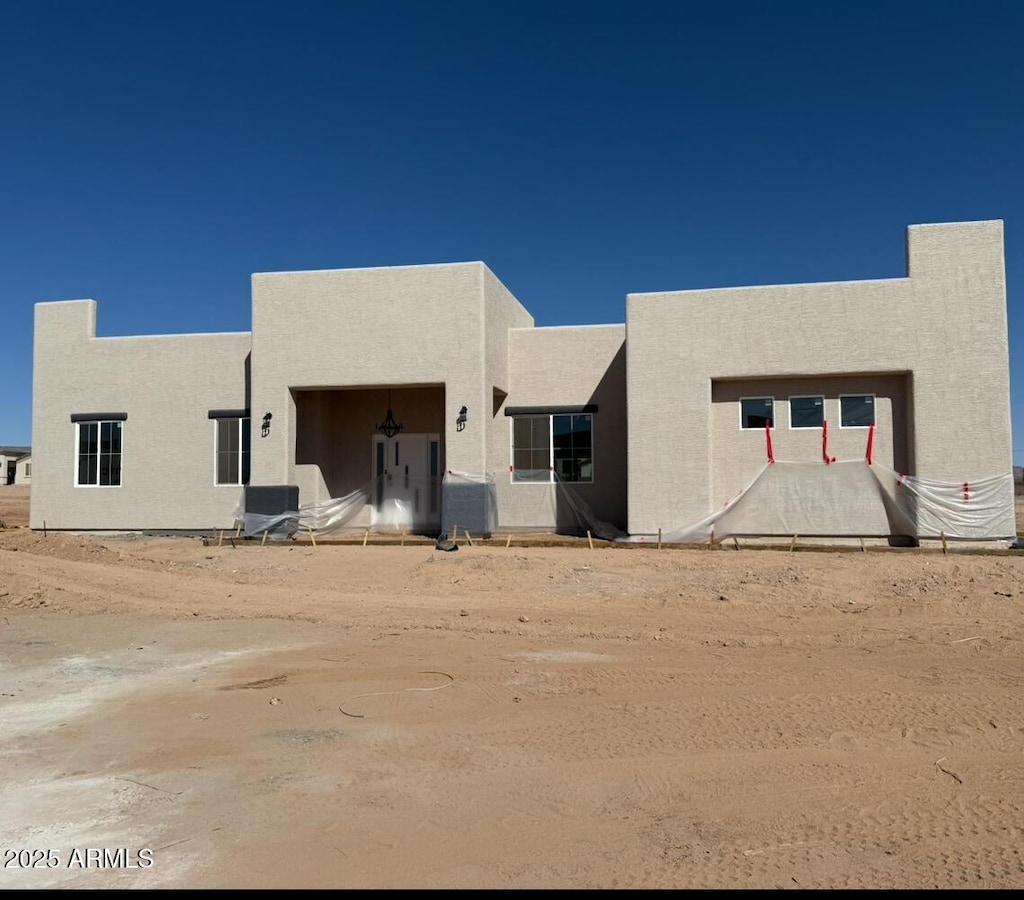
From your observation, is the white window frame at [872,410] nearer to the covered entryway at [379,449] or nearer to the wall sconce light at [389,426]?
the covered entryway at [379,449]

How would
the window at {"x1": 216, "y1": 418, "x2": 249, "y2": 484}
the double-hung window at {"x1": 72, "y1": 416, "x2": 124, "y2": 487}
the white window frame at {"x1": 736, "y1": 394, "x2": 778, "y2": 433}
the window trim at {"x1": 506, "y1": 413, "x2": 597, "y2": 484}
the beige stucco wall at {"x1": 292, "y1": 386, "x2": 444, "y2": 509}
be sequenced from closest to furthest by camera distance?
1. the white window frame at {"x1": 736, "y1": 394, "x2": 778, "y2": 433}
2. the window trim at {"x1": 506, "y1": 413, "x2": 597, "y2": 484}
3. the window at {"x1": 216, "y1": 418, "x2": 249, "y2": 484}
4. the beige stucco wall at {"x1": 292, "y1": 386, "x2": 444, "y2": 509}
5. the double-hung window at {"x1": 72, "y1": 416, "x2": 124, "y2": 487}

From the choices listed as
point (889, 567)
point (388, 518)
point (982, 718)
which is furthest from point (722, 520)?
point (982, 718)

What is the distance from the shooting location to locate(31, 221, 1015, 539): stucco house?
16.3 metres

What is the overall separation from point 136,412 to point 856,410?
16522 mm

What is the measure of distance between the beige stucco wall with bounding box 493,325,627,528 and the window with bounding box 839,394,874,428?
184 inches

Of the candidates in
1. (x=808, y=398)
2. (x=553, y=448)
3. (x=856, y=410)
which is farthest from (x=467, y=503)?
(x=856, y=410)

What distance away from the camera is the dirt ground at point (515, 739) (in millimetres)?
4074

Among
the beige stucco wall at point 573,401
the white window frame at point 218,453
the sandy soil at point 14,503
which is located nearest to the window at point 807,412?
the beige stucco wall at point 573,401

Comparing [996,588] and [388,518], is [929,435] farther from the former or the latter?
[388,518]

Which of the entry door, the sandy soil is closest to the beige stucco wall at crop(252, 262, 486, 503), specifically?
the entry door

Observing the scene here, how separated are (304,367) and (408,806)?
49.6 feet

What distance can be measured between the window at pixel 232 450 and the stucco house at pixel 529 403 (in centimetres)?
5

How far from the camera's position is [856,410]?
17.0m

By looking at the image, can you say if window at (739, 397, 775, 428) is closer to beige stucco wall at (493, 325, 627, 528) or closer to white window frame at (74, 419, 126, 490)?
beige stucco wall at (493, 325, 627, 528)
